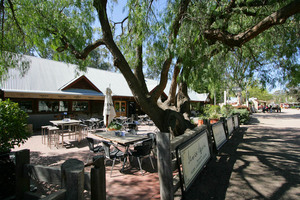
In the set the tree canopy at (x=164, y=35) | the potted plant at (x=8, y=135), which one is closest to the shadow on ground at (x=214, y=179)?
the tree canopy at (x=164, y=35)

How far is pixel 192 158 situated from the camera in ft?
11.7

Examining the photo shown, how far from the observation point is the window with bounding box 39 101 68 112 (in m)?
12.8

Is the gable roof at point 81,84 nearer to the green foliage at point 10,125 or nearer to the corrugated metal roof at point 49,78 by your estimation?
the corrugated metal roof at point 49,78

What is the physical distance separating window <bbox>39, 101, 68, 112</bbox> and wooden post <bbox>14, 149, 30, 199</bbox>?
40.2 feet

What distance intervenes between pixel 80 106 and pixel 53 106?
7.66 ft

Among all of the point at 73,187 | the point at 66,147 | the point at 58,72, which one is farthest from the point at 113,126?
the point at 58,72

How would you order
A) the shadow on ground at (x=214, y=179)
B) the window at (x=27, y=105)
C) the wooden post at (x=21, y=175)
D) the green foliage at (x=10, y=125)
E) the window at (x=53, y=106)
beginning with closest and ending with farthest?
the wooden post at (x=21, y=175) < the green foliage at (x=10, y=125) < the shadow on ground at (x=214, y=179) < the window at (x=27, y=105) < the window at (x=53, y=106)

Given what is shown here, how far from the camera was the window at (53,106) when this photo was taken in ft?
42.1

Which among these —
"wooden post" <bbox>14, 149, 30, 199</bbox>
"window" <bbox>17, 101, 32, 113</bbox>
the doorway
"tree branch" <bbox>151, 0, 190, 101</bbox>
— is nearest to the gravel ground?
"wooden post" <bbox>14, 149, 30, 199</bbox>

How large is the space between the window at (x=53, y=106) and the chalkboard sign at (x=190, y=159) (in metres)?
12.7

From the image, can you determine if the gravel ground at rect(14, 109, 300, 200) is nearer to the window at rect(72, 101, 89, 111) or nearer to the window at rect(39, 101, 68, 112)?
the window at rect(39, 101, 68, 112)

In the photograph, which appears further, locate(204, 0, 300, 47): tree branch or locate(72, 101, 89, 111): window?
locate(72, 101, 89, 111): window

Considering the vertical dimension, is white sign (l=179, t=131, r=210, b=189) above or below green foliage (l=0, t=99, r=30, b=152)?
below

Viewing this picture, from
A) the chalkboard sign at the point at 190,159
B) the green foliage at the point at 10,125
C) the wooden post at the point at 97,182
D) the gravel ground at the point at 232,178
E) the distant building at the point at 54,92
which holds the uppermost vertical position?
the distant building at the point at 54,92
